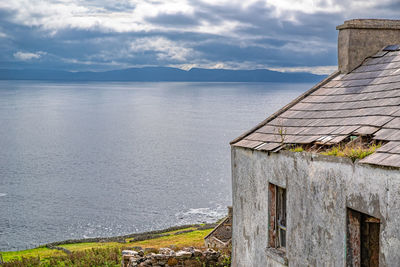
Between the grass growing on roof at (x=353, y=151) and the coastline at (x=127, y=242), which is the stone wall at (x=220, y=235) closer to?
the coastline at (x=127, y=242)

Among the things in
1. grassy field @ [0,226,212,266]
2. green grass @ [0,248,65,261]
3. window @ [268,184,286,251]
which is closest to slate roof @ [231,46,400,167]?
window @ [268,184,286,251]

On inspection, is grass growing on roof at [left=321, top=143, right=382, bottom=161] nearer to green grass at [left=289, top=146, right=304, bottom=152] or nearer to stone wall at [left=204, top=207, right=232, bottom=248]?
green grass at [left=289, top=146, right=304, bottom=152]

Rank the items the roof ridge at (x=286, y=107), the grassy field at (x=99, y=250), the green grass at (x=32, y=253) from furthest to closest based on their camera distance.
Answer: the green grass at (x=32, y=253) < the grassy field at (x=99, y=250) < the roof ridge at (x=286, y=107)

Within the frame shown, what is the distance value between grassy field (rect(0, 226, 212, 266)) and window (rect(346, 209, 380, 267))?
14.4 metres

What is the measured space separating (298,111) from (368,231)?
14.5 feet

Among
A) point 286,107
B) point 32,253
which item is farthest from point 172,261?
point 32,253

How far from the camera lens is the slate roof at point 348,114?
811 cm

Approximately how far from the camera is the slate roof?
26.6 ft

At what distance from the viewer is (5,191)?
180 ft


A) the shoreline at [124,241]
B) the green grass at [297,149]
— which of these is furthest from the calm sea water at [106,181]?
the green grass at [297,149]

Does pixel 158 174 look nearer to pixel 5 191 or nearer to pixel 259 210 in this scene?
pixel 5 191

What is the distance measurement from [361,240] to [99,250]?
24486 millimetres

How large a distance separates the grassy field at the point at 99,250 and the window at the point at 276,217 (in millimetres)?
11670

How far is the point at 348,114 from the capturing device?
9.59m
